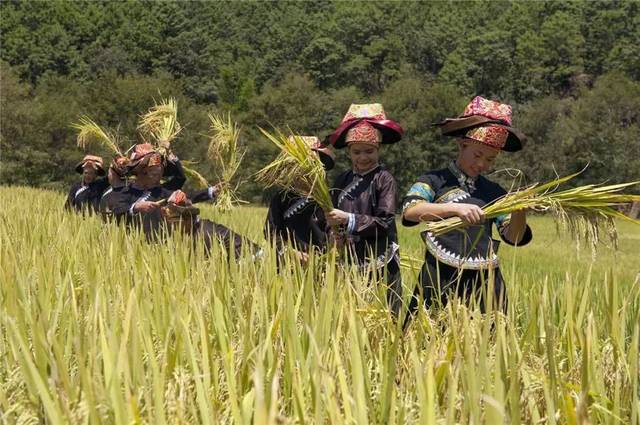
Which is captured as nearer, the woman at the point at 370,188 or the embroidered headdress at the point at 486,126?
the embroidered headdress at the point at 486,126

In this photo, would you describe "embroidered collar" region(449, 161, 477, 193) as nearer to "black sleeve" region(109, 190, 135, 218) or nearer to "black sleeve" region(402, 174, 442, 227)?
"black sleeve" region(402, 174, 442, 227)

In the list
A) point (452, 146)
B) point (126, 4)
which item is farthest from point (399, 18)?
point (452, 146)

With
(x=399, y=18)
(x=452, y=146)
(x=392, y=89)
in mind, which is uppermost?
(x=399, y=18)

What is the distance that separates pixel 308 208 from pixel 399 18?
63604mm

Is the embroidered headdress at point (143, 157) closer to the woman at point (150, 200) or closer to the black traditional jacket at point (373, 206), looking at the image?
the woman at point (150, 200)

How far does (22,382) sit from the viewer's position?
1.27 meters

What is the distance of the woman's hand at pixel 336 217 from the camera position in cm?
268

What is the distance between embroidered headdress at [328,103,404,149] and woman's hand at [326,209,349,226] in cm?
37

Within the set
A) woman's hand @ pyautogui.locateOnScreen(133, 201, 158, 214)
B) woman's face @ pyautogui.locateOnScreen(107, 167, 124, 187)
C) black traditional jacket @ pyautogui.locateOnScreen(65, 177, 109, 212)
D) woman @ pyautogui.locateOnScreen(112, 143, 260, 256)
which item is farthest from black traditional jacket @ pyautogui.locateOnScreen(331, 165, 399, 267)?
black traditional jacket @ pyautogui.locateOnScreen(65, 177, 109, 212)

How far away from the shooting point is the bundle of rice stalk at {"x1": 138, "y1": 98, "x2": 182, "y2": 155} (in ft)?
16.4

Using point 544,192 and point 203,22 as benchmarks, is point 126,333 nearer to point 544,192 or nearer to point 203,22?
point 544,192

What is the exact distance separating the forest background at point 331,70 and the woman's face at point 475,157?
89.3ft

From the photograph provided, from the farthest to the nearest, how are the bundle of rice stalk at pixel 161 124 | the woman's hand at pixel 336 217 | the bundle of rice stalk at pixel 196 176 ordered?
the bundle of rice stalk at pixel 196 176 < the bundle of rice stalk at pixel 161 124 < the woman's hand at pixel 336 217

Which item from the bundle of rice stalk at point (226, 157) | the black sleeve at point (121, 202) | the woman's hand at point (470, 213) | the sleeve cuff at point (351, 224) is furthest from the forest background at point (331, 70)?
the woman's hand at point (470, 213)
